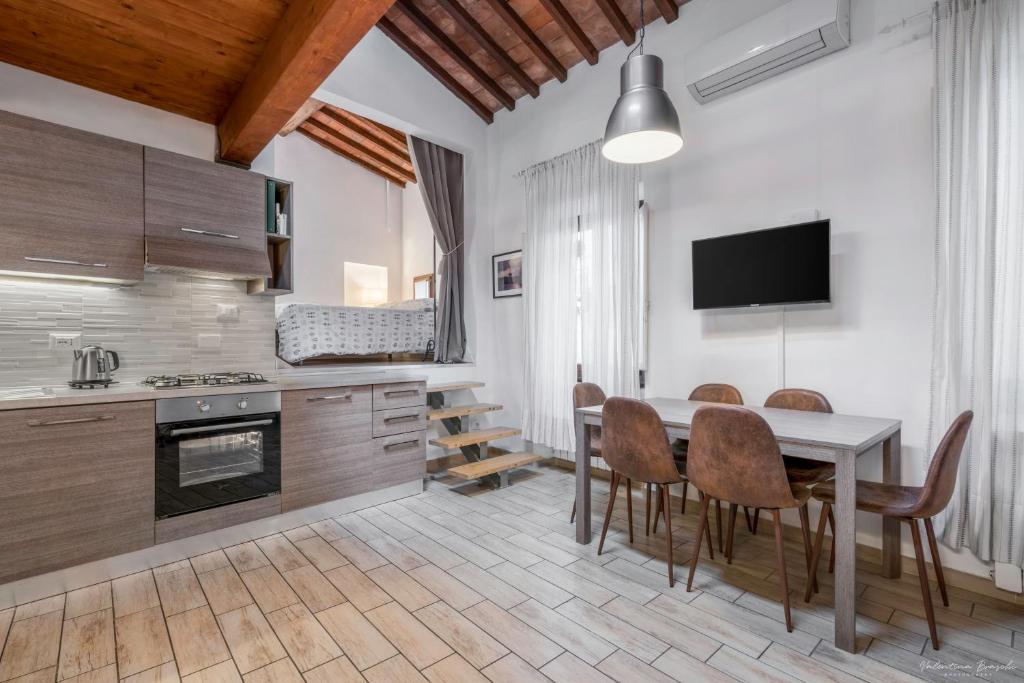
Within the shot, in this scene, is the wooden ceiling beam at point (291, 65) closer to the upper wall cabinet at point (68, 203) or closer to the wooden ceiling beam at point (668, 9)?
the upper wall cabinet at point (68, 203)

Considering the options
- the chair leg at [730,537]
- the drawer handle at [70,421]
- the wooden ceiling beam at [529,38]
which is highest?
the wooden ceiling beam at [529,38]

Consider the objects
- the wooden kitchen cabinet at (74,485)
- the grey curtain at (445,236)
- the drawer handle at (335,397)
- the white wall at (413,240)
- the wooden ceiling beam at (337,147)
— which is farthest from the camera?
the white wall at (413,240)

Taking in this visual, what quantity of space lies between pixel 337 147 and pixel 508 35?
4552mm

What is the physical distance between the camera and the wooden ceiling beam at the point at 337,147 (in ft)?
22.8

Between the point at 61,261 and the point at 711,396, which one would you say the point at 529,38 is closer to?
the point at 711,396

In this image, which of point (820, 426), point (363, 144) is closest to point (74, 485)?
point (820, 426)

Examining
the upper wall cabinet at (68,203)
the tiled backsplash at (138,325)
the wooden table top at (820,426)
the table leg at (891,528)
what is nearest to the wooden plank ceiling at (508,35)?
the upper wall cabinet at (68,203)

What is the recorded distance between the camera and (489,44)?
3.85 metres

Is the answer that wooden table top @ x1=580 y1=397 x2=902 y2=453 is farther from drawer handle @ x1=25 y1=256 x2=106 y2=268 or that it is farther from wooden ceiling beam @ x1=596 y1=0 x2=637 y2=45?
wooden ceiling beam @ x1=596 y1=0 x2=637 y2=45

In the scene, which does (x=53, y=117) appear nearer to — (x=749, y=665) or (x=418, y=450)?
(x=418, y=450)

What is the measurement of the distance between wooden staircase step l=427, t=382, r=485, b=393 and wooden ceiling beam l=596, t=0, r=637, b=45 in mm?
3039

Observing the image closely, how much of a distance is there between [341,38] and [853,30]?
105 inches

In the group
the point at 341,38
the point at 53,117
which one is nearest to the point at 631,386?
the point at 341,38

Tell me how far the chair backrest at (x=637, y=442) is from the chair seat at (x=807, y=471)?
1.67ft
